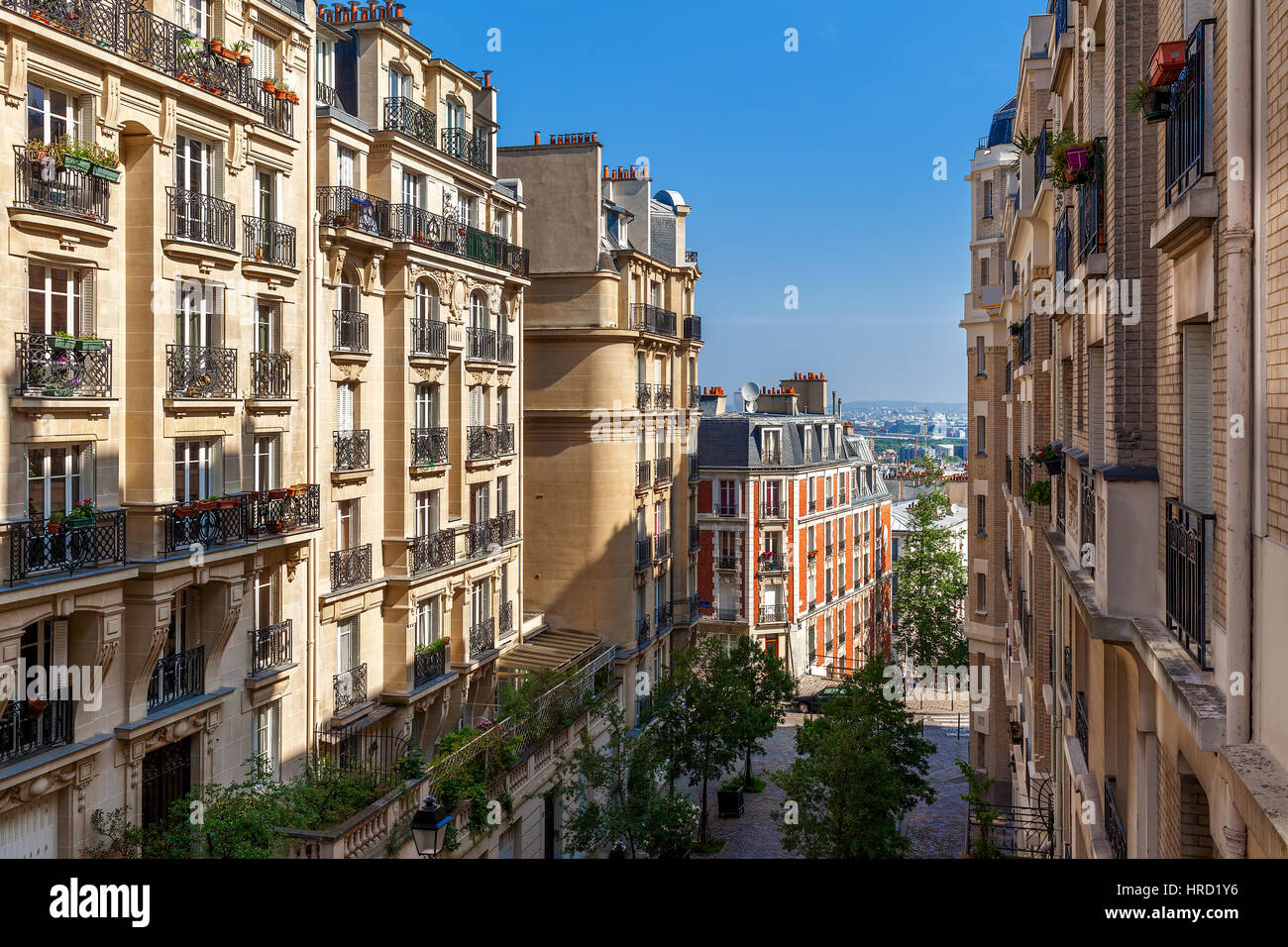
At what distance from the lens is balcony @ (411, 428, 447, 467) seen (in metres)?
29.2

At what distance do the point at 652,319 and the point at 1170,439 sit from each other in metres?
37.3

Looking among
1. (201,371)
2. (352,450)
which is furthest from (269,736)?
(201,371)

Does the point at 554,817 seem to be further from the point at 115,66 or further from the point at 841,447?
the point at 841,447

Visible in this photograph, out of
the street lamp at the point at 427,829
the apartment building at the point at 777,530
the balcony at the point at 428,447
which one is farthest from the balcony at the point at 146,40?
the apartment building at the point at 777,530

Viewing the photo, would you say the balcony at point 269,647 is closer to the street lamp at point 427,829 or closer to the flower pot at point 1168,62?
the street lamp at point 427,829

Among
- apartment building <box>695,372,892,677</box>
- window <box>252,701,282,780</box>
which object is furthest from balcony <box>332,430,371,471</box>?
apartment building <box>695,372,892,677</box>

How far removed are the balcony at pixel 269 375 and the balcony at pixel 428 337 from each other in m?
5.55

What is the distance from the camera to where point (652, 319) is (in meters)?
47.0

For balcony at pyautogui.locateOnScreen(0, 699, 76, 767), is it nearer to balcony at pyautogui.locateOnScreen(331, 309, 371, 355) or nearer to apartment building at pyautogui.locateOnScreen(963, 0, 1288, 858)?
balcony at pyautogui.locateOnScreen(331, 309, 371, 355)

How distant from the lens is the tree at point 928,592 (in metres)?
67.8

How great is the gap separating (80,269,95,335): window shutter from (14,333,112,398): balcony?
340mm
